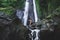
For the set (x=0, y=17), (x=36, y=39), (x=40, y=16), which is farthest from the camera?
(x=40, y=16)

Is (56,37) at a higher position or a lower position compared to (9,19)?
lower

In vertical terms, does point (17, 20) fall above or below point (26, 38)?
above

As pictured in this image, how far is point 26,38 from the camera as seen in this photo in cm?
1110

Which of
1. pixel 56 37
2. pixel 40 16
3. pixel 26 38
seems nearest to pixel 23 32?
pixel 26 38

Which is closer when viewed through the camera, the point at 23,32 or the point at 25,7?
the point at 23,32

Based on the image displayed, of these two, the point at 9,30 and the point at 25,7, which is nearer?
the point at 9,30

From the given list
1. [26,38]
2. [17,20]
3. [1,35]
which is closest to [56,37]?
[26,38]

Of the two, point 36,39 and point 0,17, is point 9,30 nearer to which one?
point 0,17

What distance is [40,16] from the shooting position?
533 inches

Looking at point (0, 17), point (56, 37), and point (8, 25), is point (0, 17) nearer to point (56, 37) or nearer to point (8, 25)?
point (8, 25)

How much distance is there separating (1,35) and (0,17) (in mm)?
960

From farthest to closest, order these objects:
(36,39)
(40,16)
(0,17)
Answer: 1. (40,16)
2. (36,39)
3. (0,17)

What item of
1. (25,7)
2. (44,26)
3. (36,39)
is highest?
(25,7)

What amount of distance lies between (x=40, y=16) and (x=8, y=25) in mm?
3534
